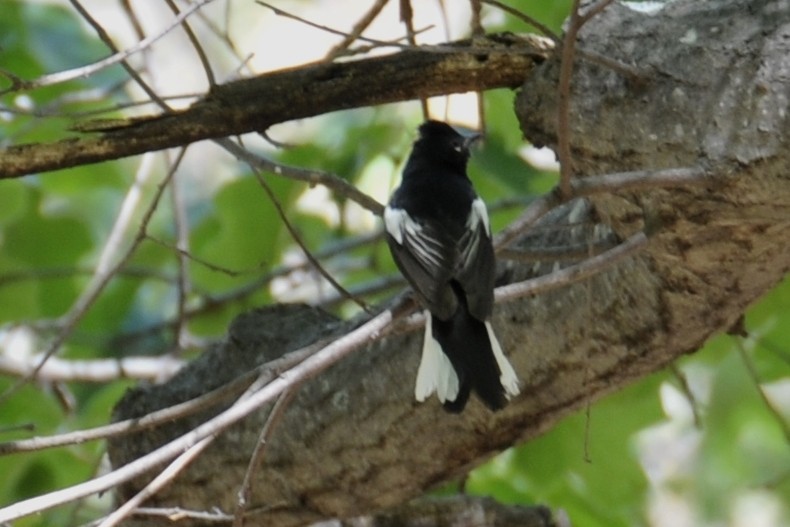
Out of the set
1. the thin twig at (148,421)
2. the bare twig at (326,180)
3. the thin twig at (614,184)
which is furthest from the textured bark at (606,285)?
the thin twig at (148,421)

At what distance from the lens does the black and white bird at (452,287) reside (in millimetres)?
2518

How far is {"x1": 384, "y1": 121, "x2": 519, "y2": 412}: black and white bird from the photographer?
8.26 ft

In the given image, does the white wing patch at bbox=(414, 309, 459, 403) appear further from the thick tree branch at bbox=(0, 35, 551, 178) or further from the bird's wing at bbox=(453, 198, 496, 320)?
the thick tree branch at bbox=(0, 35, 551, 178)

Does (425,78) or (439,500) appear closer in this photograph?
(425,78)

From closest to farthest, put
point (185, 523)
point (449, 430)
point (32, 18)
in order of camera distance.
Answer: point (449, 430)
point (185, 523)
point (32, 18)

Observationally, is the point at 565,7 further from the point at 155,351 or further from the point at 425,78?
the point at 155,351

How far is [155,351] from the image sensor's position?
5.27m

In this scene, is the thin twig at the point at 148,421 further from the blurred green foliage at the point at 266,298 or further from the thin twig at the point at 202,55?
the blurred green foliage at the point at 266,298

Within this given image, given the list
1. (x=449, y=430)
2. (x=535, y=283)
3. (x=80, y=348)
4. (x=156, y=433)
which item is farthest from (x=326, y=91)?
(x=80, y=348)

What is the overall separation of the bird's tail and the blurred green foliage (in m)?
0.68

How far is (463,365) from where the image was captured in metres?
2.54

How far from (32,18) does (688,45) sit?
9.78 ft

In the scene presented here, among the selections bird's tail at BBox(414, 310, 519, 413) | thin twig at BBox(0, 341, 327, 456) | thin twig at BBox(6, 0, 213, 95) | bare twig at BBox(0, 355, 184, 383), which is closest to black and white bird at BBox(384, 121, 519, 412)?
bird's tail at BBox(414, 310, 519, 413)

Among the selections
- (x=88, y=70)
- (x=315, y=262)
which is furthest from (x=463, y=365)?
(x=88, y=70)
